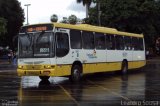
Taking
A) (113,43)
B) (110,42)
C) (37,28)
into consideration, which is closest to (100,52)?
(110,42)

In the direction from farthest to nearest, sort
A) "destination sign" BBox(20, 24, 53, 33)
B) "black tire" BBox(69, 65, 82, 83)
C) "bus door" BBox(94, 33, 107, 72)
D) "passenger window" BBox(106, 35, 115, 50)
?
"passenger window" BBox(106, 35, 115, 50) → "bus door" BBox(94, 33, 107, 72) → "black tire" BBox(69, 65, 82, 83) → "destination sign" BBox(20, 24, 53, 33)

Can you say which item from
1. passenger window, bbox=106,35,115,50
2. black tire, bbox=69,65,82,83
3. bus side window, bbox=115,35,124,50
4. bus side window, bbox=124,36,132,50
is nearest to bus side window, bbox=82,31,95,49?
black tire, bbox=69,65,82,83

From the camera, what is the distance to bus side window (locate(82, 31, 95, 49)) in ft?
78.5

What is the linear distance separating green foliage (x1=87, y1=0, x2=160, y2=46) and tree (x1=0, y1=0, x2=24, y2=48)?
53.6ft

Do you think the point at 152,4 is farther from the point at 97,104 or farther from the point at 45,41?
the point at 97,104

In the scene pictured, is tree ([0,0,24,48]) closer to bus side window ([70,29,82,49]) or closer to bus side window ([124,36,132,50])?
bus side window ([124,36,132,50])

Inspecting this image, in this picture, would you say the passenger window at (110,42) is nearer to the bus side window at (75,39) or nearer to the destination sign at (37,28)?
the bus side window at (75,39)

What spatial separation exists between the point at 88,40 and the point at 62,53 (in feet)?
11.0

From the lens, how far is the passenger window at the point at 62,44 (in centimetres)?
2116

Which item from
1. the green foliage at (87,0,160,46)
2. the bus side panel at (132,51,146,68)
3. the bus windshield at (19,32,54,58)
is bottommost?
the bus side panel at (132,51,146,68)

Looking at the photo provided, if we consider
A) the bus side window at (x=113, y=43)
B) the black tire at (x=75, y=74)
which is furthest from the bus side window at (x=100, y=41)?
the black tire at (x=75, y=74)

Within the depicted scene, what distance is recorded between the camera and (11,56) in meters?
53.7

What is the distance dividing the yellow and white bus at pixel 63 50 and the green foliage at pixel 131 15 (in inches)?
1454

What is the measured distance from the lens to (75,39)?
22.9 metres
